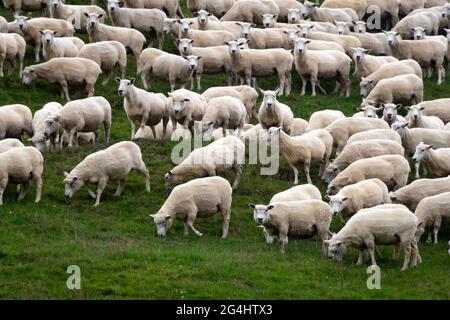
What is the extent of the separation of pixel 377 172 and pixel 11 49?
493 inches

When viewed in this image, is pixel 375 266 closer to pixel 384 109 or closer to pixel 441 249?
pixel 441 249

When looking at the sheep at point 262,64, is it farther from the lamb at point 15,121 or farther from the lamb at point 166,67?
the lamb at point 15,121

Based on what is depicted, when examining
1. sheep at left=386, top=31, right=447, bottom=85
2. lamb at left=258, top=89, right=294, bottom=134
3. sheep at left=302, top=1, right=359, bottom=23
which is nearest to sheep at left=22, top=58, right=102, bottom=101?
lamb at left=258, top=89, right=294, bottom=134

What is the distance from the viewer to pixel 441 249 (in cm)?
2702

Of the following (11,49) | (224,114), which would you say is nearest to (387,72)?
(224,114)

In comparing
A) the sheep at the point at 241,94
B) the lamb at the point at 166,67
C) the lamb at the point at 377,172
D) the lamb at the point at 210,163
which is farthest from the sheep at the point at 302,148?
the lamb at the point at 166,67

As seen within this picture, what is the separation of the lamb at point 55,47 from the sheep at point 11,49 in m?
0.64

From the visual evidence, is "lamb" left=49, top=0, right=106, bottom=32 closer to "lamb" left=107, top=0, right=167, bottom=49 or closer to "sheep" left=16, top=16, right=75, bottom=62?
"lamb" left=107, top=0, right=167, bottom=49

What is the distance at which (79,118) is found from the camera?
31969mm

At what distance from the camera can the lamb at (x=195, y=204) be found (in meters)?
27.3

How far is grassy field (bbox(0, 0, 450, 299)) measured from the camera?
2386 centimetres

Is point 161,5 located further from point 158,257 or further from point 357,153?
point 158,257

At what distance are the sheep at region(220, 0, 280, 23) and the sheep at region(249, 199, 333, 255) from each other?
19.6 meters
